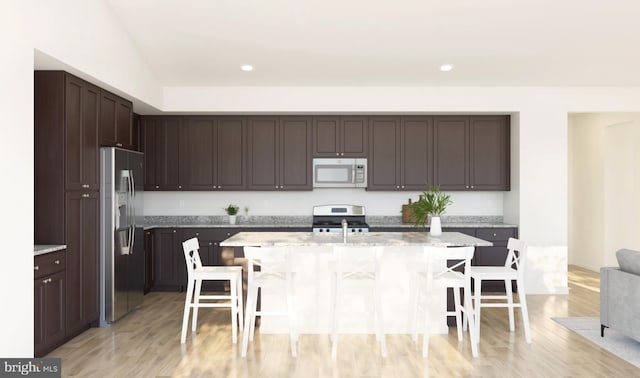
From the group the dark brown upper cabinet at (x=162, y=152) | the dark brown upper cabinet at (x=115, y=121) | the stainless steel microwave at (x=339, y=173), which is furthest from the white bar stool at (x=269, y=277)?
the dark brown upper cabinet at (x=162, y=152)

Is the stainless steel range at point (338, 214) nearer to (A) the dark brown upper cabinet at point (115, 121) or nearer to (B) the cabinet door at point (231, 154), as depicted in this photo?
(B) the cabinet door at point (231, 154)

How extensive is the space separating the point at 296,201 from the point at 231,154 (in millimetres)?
1201

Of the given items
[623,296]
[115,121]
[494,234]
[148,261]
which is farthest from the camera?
[494,234]

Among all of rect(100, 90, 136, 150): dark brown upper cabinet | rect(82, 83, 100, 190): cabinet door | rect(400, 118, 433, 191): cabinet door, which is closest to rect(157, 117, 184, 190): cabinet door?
rect(100, 90, 136, 150): dark brown upper cabinet

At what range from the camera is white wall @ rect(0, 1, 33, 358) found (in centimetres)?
359

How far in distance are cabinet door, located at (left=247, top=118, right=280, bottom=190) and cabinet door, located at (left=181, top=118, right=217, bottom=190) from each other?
0.53 meters

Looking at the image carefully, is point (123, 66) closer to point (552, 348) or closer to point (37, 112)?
point (37, 112)

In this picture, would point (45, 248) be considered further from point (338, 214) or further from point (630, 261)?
point (630, 261)

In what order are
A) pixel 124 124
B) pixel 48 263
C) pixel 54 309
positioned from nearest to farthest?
1. pixel 48 263
2. pixel 54 309
3. pixel 124 124

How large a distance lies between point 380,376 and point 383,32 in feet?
11.8

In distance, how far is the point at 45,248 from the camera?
4.38m

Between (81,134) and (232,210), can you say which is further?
(232,210)

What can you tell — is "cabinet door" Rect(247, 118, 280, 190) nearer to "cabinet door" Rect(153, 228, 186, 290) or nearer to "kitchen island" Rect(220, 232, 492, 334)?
"cabinet door" Rect(153, 228, 186, 290)

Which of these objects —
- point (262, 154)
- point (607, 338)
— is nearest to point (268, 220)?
point (262, 154)
